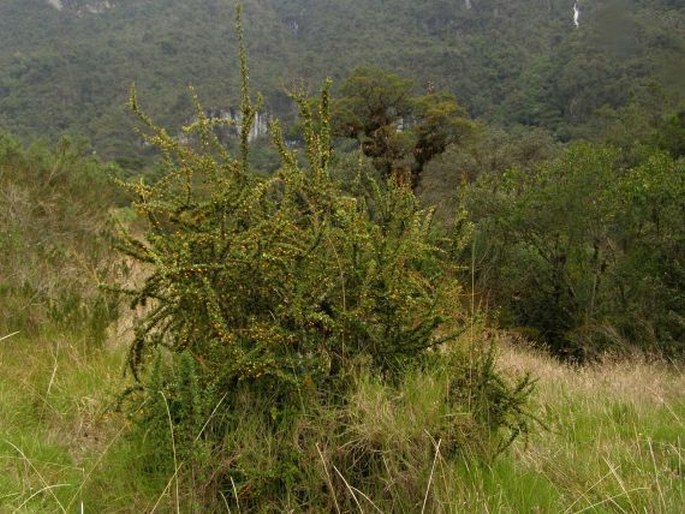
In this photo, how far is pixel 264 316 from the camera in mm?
2670

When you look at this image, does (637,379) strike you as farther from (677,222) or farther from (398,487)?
(677,222)

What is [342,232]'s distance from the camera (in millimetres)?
2846

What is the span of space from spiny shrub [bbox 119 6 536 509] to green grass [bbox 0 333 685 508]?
3.8 inches

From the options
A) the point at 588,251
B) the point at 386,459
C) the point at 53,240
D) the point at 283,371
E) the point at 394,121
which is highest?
the point at 283,371

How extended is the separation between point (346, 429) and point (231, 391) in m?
0.49

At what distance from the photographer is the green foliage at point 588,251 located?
43.3ft

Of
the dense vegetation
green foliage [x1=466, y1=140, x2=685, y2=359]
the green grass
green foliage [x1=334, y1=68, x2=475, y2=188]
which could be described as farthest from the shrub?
green foliage [x1=334, y1=68, x2=475, y2=188]

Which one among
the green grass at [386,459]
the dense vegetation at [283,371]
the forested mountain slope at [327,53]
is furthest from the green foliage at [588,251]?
the forested mountain slope at [327,53]

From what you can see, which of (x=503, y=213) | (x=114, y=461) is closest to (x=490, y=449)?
(x=114, y=461)

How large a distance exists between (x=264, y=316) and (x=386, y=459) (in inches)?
30.3

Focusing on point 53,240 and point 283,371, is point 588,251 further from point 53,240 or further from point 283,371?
point 283,371

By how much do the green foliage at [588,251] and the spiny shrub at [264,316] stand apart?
996 cm

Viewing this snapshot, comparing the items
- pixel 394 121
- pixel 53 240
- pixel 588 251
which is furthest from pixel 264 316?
pixel 394 121

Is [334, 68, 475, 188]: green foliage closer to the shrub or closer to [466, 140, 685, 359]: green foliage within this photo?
[466, 140, 685, 359]: green foliage
